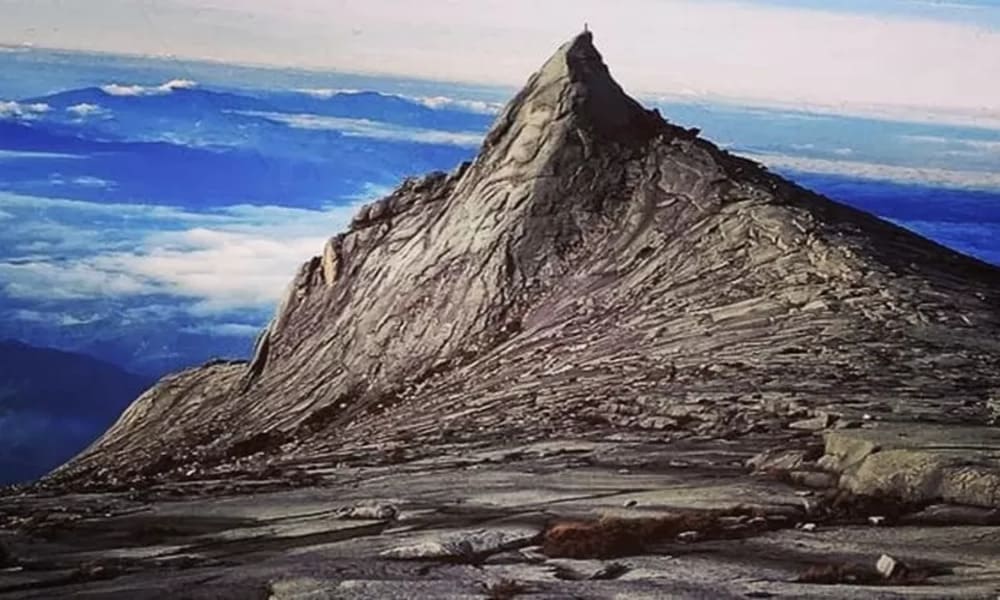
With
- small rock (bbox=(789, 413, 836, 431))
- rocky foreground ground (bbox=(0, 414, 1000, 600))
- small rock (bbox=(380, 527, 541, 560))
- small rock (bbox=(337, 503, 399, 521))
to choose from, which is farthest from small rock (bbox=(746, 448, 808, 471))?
small rock (bbox=(337, 503, 399, 521))

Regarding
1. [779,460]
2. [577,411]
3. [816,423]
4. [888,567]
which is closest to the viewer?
[888,567]

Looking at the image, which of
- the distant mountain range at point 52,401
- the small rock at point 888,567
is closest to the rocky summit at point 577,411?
the small rock at point 888,567

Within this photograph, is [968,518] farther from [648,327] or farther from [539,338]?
[539,338]

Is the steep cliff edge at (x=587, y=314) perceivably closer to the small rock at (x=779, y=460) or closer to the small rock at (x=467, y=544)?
the small rock at (x=779, y=460)

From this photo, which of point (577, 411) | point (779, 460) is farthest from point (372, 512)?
point (577, 411)

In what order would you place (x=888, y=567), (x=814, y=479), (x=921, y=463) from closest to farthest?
(x=888, y=567) → (x=921, y=463) → (x=814, y=479)

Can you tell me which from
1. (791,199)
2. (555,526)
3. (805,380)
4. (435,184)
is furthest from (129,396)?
Result: (555,526)

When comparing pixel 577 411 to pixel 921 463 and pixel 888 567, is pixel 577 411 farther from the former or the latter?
pixel 888 567
